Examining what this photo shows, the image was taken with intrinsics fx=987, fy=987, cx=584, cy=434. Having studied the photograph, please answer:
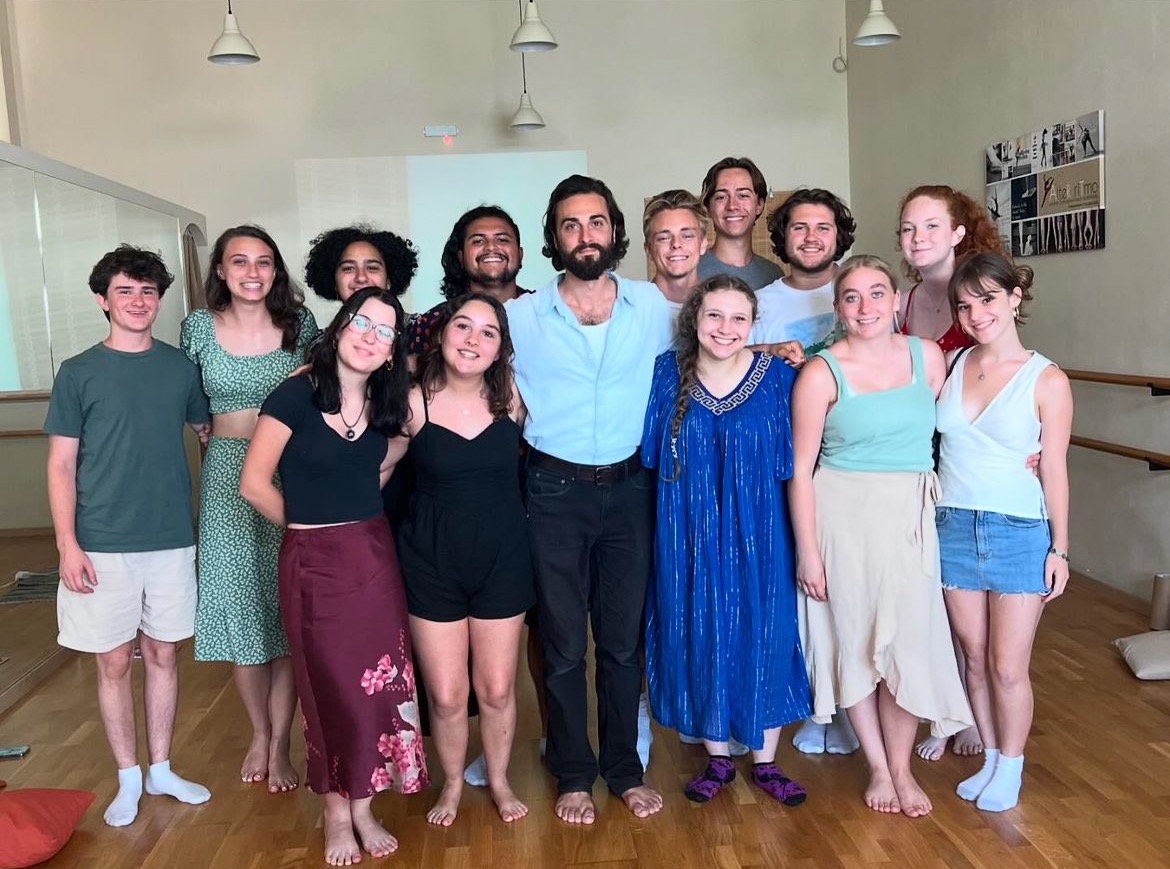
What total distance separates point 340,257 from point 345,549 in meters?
1.05

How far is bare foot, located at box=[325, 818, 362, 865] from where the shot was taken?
2.47m

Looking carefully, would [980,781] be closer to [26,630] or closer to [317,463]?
[317,463]

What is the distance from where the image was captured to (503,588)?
2.50 meters

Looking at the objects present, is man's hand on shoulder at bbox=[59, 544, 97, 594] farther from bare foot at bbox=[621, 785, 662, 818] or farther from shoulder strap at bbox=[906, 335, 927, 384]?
shoulder strap at bbox=[906, 335, 927, 384]

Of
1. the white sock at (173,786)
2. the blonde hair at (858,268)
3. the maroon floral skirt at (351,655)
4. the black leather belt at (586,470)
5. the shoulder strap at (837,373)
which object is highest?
the blonde hair at (858,268)

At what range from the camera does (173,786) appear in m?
2.86

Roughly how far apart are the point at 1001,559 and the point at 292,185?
633cm

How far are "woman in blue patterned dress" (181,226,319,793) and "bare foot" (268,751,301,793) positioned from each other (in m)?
0.31

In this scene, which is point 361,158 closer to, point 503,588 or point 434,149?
point 434,149

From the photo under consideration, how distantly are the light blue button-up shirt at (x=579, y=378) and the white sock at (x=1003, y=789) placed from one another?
130cm

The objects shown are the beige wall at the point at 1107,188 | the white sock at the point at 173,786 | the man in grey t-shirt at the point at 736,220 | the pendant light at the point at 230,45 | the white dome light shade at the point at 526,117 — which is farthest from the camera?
the white dome light shade at the point at 526,117

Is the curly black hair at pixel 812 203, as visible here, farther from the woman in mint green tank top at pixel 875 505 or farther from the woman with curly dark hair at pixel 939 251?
the woman in mint green tank top at pixel 875 505

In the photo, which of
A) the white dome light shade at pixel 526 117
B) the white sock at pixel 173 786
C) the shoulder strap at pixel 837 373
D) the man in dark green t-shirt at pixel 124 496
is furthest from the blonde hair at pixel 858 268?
the white dome light shade at pixel 526 117

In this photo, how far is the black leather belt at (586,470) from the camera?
8.31 ft
